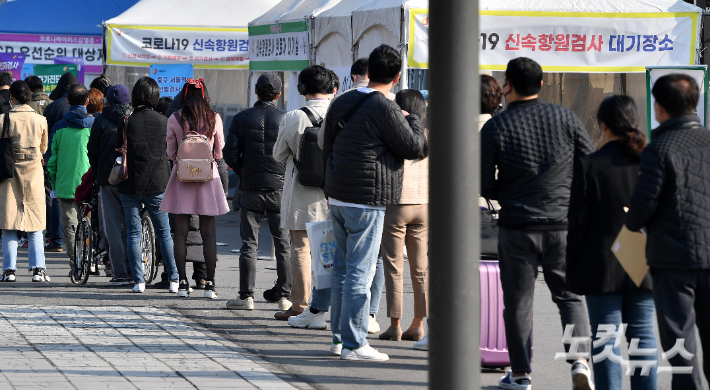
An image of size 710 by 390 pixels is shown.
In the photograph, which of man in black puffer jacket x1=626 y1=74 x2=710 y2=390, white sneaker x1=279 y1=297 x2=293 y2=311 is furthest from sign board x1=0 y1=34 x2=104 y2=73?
man in black puffer jacket x1=626 y1=74 x2=710 y2=390

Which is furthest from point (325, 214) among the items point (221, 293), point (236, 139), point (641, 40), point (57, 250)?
point (57, 250)

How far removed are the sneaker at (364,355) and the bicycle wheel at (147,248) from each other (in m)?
3.57

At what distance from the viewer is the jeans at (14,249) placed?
973 centimetres

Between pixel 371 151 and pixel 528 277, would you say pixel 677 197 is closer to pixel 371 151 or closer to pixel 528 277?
pixel 528 277

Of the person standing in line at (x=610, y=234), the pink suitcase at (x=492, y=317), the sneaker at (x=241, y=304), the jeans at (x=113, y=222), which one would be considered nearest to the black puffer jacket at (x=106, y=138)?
the jeans at (x=113, y=222)

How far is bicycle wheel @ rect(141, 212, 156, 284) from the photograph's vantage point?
30.8 ft

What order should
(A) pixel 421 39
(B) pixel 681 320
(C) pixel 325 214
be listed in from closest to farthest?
1. (B) pixel 681 320
2. (C) pixel 325 214
3. (A) pixel 421 39

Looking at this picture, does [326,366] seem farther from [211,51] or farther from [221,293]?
[211,51]

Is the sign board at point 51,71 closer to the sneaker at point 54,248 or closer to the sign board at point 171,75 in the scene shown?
the sign board at point 171,75

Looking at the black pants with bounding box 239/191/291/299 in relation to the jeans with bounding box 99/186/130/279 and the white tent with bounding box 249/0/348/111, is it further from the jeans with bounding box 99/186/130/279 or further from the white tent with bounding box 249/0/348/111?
the white tent with bounding box 249/0/348/111

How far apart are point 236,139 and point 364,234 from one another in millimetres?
2428

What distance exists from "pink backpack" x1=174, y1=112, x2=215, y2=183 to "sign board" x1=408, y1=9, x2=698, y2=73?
320 centimetres

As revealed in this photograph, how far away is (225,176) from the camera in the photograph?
950cm

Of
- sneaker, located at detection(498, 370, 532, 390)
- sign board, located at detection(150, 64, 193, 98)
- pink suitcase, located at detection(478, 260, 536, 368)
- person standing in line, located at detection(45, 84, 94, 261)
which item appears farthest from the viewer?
sign board, located at detection(150, 64, 193, 98)
